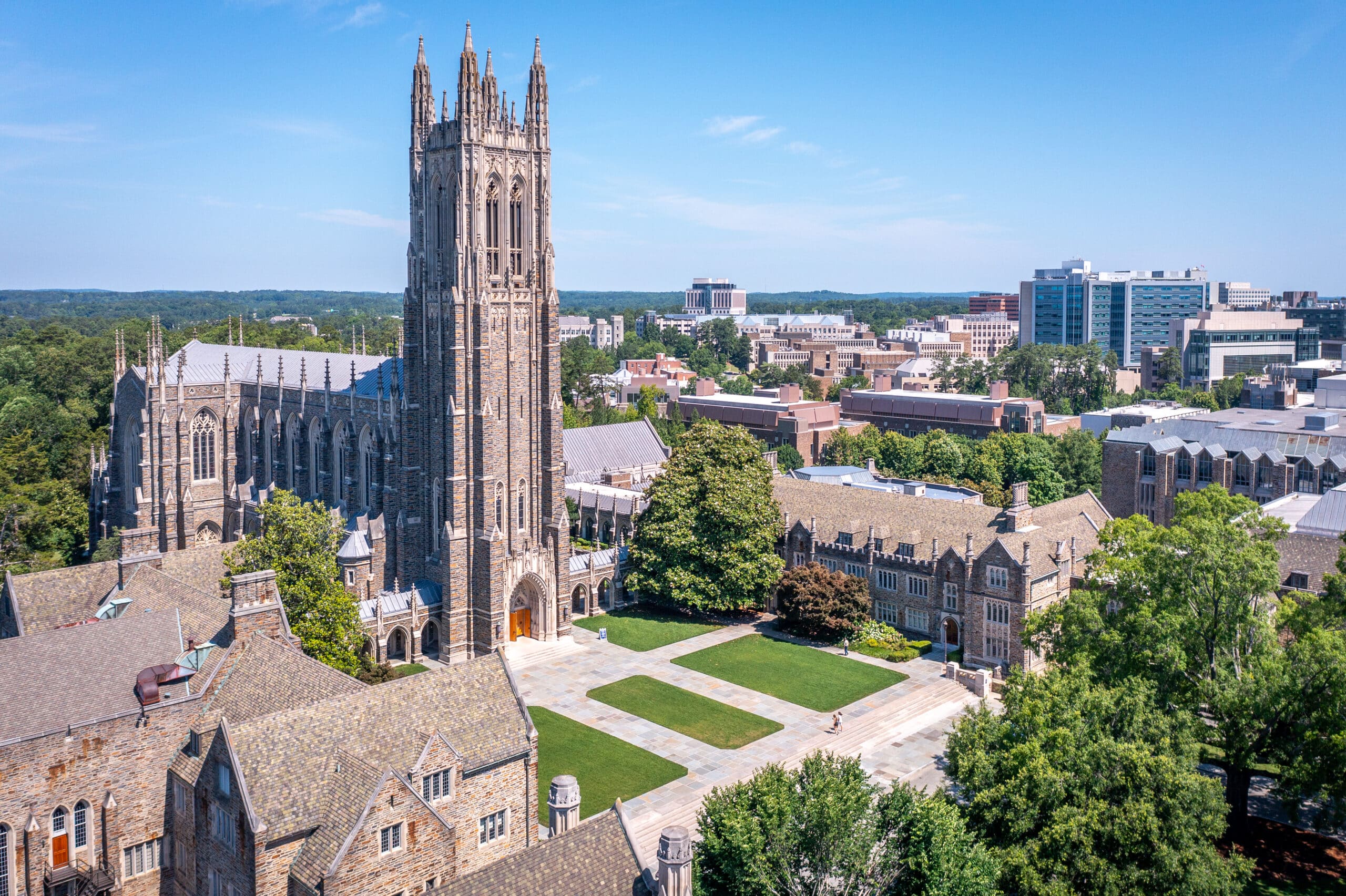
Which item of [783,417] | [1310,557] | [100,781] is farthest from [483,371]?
[783,417]

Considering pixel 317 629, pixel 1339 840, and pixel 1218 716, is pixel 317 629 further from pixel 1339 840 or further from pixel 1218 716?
pixel 1339 840

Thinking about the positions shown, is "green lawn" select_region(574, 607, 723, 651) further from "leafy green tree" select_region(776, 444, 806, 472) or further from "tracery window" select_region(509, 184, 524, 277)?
"leafy green tree" select_region(776, 444, 806, 472)

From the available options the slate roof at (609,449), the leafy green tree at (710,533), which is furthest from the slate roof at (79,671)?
the slate roof at (609,449)

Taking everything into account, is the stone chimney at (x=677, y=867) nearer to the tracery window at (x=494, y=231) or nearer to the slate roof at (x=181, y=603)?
the slate roof at (x=181, y=603)

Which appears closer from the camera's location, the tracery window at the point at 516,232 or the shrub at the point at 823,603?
the tracery window at the point at 516,232

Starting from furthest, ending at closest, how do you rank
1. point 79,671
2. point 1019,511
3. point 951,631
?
point 951,631 → point 1019,511 → point 79,671

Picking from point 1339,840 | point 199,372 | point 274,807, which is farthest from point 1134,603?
point 199,372

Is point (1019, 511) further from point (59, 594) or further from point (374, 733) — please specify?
point (59, 594)
